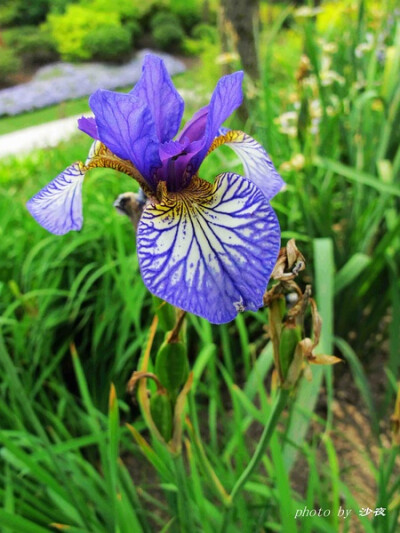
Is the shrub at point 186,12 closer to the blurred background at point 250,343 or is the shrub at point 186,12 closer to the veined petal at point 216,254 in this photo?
the blurred background at point 250,343

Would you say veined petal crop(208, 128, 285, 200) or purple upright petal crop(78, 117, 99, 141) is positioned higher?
purple upright petal crop(78, 117, 99, 141)

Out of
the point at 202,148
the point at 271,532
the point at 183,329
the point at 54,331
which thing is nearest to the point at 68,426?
the point at 54,331

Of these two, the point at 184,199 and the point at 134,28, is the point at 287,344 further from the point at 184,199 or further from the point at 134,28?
the point at 134,28

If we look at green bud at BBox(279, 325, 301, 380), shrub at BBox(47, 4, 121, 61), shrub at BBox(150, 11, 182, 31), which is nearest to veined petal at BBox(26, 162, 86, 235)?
green bud at BBox(279, 325, 301, 380)

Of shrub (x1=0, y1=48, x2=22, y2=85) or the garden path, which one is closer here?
the garden path

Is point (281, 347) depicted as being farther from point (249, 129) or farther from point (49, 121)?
point (49, 121)

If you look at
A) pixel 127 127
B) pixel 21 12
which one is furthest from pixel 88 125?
pixel 21 12

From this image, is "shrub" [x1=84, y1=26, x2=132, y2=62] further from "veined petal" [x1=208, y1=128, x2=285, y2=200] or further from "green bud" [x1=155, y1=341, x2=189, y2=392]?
"green bud" [x1=155, y1=341, x2=189, y2=392]

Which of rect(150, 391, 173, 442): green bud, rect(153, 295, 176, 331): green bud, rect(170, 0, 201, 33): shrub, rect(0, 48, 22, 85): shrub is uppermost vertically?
rect(170, 0, 201, 33): shrub
